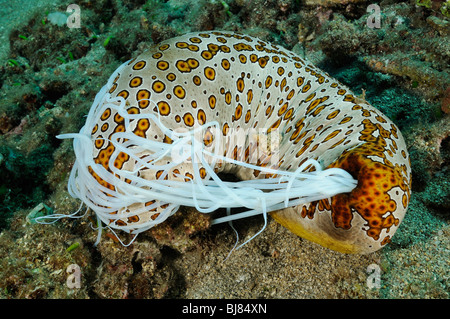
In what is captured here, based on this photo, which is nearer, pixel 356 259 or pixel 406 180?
pixel 406 180

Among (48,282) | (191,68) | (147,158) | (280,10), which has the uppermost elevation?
(191,68)

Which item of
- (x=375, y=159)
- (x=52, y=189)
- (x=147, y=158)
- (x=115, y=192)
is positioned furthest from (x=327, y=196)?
(x=52, y=189)

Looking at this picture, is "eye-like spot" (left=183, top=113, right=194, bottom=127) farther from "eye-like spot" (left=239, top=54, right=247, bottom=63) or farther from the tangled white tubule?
"eye-like spot" (left=239, top=54, right=247, bottom=63)

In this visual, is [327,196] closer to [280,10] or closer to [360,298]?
[360,298]

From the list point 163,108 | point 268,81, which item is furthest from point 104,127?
point 268,81

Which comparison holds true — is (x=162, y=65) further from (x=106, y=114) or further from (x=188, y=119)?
(x=106, y=114)

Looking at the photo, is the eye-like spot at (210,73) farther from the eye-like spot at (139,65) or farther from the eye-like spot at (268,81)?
the eye-like spot at (268,81)
